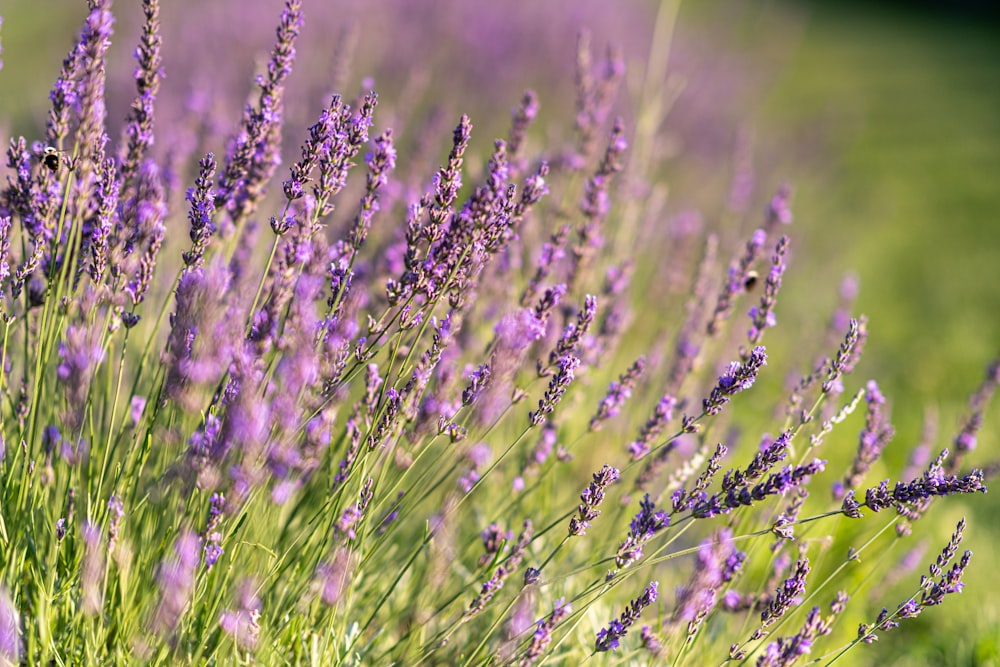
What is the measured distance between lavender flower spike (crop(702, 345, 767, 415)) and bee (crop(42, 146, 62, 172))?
1.26m

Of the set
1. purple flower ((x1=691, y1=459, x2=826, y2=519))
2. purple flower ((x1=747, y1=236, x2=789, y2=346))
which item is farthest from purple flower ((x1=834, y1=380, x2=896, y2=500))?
purple flower ((x1=691, y1=459, x2=826, y2=519))

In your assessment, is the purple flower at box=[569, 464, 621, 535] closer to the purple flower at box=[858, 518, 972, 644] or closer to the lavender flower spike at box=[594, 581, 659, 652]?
the lavender flower spike at box=[594, 581, 659, 652]

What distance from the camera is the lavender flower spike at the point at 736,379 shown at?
1460 millimetres

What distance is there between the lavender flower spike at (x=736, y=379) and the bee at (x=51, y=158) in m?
1.26

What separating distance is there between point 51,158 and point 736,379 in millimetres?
1344

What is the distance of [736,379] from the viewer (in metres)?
1.50

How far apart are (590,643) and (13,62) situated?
10.2 metres

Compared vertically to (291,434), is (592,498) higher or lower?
lower

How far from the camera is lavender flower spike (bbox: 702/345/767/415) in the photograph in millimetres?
1460

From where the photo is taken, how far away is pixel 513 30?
808 centimetres

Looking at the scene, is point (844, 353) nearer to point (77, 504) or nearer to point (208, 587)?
point (208, 587)

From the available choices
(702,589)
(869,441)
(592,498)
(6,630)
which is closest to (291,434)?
(6,630)

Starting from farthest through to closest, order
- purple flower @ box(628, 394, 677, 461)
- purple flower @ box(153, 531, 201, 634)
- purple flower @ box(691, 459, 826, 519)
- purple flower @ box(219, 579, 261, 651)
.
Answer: purple flower @ box(628, 394, 677, 461) → purple flower @ box(691, 459, 826, 519) → purple flower @ box(219, 579, 261, 651) → purple flower @ box(153, 531, 201, 634)

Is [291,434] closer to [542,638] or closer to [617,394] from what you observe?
[542,638]
